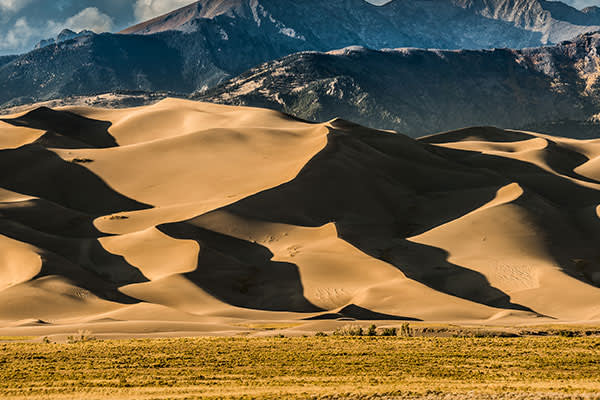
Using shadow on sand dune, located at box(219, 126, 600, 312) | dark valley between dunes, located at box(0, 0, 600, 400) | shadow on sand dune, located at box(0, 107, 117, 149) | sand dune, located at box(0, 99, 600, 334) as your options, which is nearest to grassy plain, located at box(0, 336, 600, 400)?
dark valley between dunes, located at box(0, 0, 600, 400)

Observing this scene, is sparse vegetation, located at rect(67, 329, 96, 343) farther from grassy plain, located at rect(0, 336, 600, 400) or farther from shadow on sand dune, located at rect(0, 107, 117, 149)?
shadow on sand dune, located at rect(0, 107, 117, 149)

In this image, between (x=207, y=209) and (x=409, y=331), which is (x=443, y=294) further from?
(x=207, y=209)

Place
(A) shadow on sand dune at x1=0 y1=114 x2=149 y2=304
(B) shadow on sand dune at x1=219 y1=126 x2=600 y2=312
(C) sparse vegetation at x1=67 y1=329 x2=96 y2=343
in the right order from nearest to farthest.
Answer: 1. (C) sparse vegetation at x1=67 y1=329 x2=96 y2=343
2. (A) shadow on sand dune at x1=0 y1=114 x2=149 y2=304
3. (B) shadow on sand dune at x1=219 y1=126 x2=600 y2=312

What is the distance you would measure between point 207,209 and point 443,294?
2365 cm

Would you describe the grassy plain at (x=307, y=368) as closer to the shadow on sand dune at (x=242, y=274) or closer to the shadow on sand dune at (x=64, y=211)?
the shadow on sand dune at (x=242, y=274)

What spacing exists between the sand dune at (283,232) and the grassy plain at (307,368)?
9212 millimetres

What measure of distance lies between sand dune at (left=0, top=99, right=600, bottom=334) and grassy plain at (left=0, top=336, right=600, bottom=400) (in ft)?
30.2

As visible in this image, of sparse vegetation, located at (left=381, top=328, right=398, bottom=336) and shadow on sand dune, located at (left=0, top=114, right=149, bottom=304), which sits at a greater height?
sparse vegetation, located at (left=381, top=328, right=398, bottom=336)

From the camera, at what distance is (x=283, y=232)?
66750mm

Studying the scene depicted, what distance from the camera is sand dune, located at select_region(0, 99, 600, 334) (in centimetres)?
5062

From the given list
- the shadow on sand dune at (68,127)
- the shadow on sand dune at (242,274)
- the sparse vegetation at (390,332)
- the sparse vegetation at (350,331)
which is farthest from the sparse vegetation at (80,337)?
the shadow on sand dune at (68,127)

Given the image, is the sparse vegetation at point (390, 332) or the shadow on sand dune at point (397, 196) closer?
the sparse vegetation at point (390, 332)

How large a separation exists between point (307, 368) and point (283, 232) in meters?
40.1

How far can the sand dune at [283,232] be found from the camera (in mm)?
50625
